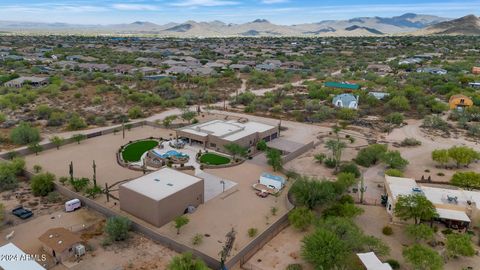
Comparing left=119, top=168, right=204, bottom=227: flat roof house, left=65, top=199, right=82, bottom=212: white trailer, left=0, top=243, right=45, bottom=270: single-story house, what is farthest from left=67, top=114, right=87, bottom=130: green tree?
Answer: left=0, top=243, right=45, bottom=270: single-story house

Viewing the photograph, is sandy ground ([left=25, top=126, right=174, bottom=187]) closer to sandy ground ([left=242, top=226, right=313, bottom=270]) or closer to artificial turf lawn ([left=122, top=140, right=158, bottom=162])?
artificial turf lawn ([left=122, top=140, right=158, bottom=162])

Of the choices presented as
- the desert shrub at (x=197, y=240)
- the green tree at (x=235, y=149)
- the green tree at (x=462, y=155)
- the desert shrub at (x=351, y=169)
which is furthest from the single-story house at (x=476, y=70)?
the desert shrub at (x=197, y=240)

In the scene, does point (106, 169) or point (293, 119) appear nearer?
point (106, 169)

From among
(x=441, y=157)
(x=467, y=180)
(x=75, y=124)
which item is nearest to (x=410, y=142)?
(x=441, y=157)

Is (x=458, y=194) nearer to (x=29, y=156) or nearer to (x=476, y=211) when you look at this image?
(x=476, y=211)

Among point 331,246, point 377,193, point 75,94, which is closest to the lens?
point 331,246

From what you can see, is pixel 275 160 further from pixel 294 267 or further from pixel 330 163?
pixel 294 267

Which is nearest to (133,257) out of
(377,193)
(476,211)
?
(377,193)

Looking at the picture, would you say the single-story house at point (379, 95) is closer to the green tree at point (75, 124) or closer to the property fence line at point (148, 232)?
the green tree at point (75, 124)
